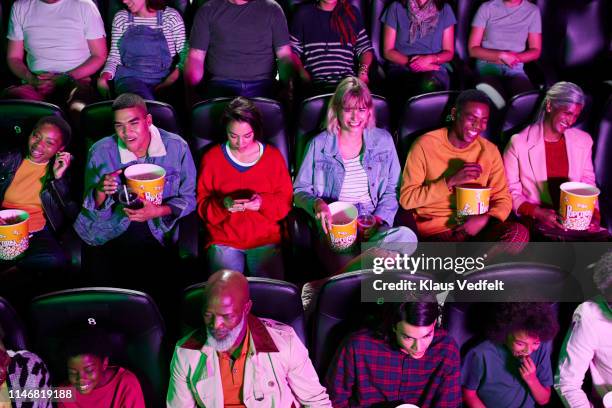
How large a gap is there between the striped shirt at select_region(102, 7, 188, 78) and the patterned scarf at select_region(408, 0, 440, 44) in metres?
1.22

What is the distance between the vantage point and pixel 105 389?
2.49m

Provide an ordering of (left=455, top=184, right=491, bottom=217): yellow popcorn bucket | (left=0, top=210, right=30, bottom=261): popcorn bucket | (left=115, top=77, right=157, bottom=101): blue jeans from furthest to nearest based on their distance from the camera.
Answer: (left=115, top=77, right=157, bottom=101): blue jeans → (left=455, top=184, right=491, bottom=217): yellow popcorn bucket → (left=0, top=210, right=30, bottom=261): popcorn bucket

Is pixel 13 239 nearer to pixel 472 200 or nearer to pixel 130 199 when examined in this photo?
pixel 130 199

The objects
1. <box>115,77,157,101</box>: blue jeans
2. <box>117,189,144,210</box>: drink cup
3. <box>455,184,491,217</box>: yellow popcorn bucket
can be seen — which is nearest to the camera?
<box>117,189,144,210</box>: drink cup

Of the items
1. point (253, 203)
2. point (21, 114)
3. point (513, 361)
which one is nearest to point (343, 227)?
point (253, 203)

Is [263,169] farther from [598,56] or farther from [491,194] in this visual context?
[598,56]

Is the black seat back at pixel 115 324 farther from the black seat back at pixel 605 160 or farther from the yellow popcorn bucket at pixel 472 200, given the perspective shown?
the black seat back at pixel 605 160

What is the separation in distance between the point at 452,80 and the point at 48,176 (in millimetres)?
2199

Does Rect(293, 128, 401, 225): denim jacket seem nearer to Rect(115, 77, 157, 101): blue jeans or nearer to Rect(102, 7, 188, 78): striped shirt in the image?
Rect(115, 77, 157, 101): blue jeans

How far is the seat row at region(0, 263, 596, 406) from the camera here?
2.45m

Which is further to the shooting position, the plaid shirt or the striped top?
the striped top

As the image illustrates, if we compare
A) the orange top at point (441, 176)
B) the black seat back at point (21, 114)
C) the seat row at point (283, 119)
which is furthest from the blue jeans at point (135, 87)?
the orange top at point (441, 176)

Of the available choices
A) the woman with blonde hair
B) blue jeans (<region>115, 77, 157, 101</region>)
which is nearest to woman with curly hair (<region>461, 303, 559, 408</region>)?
the woman with blonde hair

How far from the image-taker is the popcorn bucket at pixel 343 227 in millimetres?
2770
